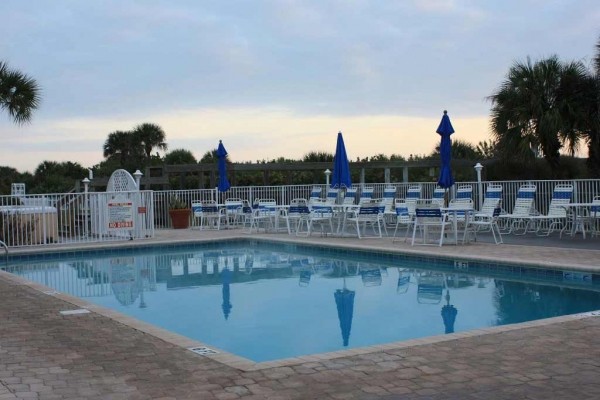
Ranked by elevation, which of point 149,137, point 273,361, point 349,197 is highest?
point 149,137

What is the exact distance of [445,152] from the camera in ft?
42.5

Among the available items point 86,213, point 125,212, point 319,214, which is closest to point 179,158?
point 125,212

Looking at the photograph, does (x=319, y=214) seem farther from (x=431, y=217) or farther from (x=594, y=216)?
(x=594, y=216)

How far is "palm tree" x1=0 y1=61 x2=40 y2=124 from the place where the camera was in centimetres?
1580

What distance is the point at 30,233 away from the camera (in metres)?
14.1

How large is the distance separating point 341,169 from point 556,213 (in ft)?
15.4

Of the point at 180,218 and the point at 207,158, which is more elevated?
the point at 207,158

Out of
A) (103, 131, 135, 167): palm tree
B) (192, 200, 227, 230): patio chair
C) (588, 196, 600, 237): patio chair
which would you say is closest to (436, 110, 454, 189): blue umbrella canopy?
(588, 196, 600, 237): patio chair

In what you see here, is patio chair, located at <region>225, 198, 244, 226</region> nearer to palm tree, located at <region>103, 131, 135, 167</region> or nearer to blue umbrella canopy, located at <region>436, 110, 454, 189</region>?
blue umbrella canopy, located at <region>436, 110, 454, 189</region>

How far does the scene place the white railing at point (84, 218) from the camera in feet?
46.1

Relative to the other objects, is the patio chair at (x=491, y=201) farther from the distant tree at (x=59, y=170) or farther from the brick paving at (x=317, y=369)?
the distant tree at (x=59, y=170)

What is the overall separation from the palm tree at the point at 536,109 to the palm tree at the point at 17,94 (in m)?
12.2

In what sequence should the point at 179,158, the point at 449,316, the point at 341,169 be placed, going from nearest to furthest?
the point at 449,316 < the point at 341,169 < the point at 179,158

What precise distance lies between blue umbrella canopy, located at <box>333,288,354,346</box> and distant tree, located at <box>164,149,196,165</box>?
24.5 meters
